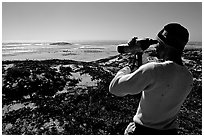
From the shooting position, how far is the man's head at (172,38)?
182 cm

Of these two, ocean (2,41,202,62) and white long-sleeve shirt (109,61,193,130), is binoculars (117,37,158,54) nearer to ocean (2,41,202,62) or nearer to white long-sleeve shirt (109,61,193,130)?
white long-sleeve shirt (109,61,193,130)

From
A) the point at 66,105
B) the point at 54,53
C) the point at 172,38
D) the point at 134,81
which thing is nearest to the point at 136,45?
the point at 172,38

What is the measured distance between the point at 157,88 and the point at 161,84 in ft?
0.18

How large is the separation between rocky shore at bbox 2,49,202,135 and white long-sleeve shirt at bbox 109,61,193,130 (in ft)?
8.83

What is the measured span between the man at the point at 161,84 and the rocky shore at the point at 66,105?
8.78ft

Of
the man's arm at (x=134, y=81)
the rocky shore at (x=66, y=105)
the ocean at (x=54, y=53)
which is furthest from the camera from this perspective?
the ocean at (x=54, y=53)

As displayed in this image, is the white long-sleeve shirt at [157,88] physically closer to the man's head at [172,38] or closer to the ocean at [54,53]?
the man's head at [172,38]

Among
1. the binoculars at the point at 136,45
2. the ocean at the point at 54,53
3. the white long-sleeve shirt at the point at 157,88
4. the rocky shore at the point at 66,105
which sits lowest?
the rocky shore at the point at 66,105

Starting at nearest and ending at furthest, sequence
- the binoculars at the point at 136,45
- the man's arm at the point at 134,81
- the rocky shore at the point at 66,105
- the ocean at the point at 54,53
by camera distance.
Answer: the man's arm at the point at 134,81 → the binoculars at the point at 136,45 → the rocky shore at the point at 66,105 → the ocean at the point at 54,53

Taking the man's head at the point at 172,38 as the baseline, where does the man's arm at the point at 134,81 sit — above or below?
below

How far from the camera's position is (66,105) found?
7324 millimetres

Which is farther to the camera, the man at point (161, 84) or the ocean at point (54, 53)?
the ocean at point (54, 53)

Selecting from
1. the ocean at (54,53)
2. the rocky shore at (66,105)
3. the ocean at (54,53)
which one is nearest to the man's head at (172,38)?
the rocky shore at (66,105)

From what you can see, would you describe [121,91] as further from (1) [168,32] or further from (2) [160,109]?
(1) [168,32]
